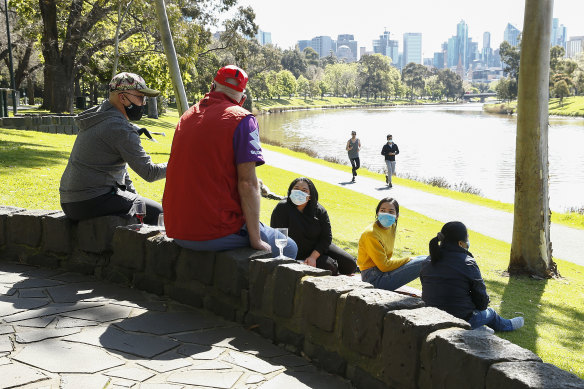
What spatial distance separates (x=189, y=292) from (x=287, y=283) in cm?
95

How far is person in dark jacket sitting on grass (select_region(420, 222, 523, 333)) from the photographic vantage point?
188 inches

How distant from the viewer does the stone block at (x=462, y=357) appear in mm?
2537

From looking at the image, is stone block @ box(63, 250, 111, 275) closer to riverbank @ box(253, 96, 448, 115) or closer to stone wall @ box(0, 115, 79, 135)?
stone wall @ box(0, 115, 79, 135)

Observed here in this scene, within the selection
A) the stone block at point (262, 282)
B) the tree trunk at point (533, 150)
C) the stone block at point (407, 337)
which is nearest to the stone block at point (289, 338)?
the stone block at point (262, 282)

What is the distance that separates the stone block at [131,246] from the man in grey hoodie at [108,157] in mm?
250

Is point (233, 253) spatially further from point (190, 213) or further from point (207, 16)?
point (207, 16)

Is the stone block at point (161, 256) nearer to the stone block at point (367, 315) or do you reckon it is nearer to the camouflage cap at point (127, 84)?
the camouflage cap at point (127, 84)

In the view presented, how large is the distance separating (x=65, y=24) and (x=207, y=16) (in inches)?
415

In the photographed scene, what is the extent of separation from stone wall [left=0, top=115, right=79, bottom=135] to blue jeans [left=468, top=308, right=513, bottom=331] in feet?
62.5

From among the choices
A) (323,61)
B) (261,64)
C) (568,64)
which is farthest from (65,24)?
(323,61)

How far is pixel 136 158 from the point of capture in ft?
15.4

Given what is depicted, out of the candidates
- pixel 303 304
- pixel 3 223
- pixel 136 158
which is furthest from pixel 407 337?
pixel 3 223

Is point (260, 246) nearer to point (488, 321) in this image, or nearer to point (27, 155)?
point (488, 321)

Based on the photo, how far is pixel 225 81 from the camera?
166 inches
